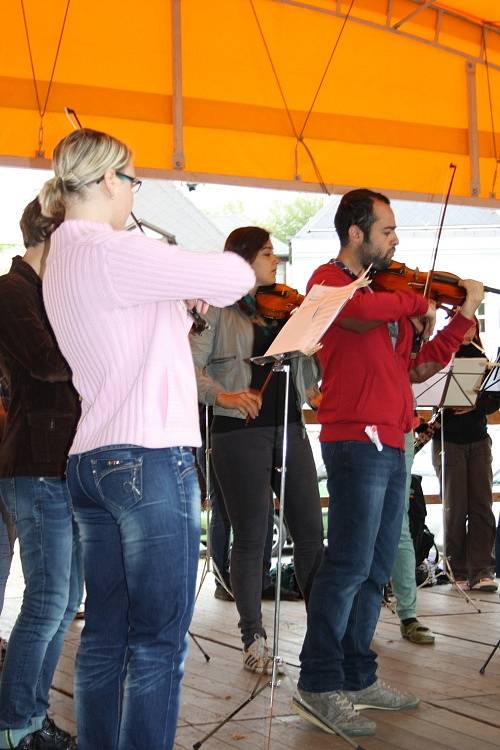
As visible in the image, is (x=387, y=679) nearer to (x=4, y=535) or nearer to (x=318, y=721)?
(x=318, y=721)

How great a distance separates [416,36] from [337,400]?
4.75 m

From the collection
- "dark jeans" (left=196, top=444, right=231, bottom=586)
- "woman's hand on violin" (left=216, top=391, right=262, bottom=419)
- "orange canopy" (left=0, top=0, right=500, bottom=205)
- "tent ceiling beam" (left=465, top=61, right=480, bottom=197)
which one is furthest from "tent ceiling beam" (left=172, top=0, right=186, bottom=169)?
"woman's hand on violin" (left=216, top=391, right=262, bottom=419)

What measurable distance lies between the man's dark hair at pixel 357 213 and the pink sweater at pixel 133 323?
1273 millimetres

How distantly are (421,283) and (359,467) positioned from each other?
0.80m

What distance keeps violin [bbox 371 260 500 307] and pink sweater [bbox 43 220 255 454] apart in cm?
142

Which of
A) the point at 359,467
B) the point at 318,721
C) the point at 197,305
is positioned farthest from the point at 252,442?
the point at 197,305

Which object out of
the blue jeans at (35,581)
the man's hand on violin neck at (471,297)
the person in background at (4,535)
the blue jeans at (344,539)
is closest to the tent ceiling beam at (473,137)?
the man's hand on violin neck at (471,297)

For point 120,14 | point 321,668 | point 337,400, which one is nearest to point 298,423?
point 337,400

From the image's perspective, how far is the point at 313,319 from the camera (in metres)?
2.44

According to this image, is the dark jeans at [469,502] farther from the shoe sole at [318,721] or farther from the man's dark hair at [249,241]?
the shoe sole at [318,721]

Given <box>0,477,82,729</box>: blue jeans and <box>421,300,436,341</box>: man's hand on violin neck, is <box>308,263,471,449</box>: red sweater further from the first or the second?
<box>0,477,82,729</box>: blue jeans

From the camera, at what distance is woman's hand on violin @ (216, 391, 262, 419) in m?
3.38

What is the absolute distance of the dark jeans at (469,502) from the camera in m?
5.90

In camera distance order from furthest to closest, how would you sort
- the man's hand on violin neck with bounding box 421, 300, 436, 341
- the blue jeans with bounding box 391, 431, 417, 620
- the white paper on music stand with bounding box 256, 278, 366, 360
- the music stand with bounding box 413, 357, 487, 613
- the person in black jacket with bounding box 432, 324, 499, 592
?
the person in black jacket with bounding box 432, 324, 499, 592 → the music stand with bounding box 413, 357, 487, 613 → the blue jeans with bounding box 391, 431, 417, 620 → the man's hand on violin neck with bounding box 421, 300, 436, 341 → the white paper on music stand with bounding box 256, 278, 366, 360
